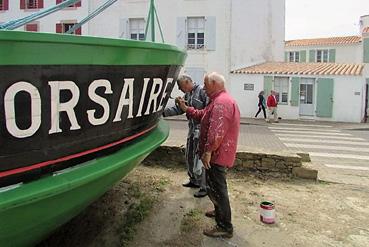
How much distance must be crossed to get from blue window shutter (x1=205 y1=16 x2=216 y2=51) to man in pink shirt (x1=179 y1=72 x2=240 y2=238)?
17.5 metres

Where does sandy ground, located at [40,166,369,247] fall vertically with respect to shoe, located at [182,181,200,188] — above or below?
below

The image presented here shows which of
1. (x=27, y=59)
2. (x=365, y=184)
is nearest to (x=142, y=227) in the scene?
(x=27, y=59)

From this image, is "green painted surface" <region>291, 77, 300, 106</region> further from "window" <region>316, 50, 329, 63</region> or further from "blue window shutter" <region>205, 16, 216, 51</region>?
"window" <region>316, 50, 329, 63</region>

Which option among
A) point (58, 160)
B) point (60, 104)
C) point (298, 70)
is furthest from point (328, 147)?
point (60, 104)

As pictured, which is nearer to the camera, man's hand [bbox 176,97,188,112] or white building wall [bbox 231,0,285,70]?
man's hand [bbox 176,97,188,112]

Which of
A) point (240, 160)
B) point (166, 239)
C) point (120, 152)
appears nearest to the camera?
point (120, 152)

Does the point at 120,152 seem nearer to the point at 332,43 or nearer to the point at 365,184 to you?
the point at 365,184

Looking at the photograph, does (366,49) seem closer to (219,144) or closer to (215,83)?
(215,83)

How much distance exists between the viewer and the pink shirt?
12.7 ft

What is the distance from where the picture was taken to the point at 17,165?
8.45 feet

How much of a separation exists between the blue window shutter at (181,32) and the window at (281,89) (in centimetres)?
509

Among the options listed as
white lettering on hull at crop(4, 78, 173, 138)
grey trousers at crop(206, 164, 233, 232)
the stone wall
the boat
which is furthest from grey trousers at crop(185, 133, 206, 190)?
white lettering on hull at crop(4, 78, 173, 138)

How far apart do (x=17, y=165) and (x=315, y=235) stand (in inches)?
119

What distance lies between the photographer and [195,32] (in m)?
21.5
